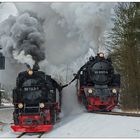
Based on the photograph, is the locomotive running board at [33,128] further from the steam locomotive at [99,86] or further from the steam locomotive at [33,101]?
the steam locomotive at [99,86]

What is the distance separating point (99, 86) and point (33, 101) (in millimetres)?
4568

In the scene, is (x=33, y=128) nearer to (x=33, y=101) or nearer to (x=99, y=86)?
(x=33, y=101)

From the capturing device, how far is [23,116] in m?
15.9

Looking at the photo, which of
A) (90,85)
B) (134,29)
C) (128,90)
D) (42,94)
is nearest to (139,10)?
(134,29)

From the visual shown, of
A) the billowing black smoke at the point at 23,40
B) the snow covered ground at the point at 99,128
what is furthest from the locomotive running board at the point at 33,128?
the billowing black smoke at the point at 23,40

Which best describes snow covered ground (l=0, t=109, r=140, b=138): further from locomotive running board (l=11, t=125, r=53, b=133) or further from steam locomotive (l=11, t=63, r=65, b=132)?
steam locomotive (l=11, t=63, r=65, b=132)

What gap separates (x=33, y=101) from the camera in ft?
53.9

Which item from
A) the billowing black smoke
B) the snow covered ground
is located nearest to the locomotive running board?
the snow covered ground

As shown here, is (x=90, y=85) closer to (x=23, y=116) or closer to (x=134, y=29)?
(x=23, y=116)

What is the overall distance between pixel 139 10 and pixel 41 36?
8.55m

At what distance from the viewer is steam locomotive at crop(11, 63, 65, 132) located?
15891 millimetres

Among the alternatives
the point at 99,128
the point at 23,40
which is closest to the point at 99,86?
the point at 23,40

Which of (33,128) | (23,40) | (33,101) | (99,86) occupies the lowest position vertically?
(33,128)

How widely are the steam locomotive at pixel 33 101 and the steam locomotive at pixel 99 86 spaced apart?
332 cm
